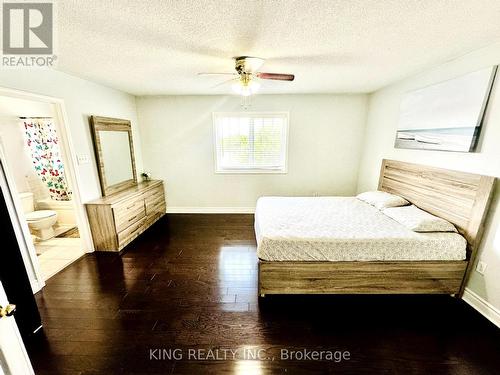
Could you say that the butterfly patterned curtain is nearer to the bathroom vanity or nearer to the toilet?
the toilet

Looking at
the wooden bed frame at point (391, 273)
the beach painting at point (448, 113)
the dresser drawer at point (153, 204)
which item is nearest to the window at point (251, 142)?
the dresser drawer at point (153, 204)

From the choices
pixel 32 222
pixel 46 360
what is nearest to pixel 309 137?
pixel 46 360

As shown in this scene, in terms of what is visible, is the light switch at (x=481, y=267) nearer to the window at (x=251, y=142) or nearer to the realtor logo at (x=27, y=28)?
the window at (x=251, y=142)

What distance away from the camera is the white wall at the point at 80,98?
206 centimetres

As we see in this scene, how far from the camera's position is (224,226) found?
3.76 meters

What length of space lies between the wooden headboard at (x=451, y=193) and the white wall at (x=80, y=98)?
4304mm

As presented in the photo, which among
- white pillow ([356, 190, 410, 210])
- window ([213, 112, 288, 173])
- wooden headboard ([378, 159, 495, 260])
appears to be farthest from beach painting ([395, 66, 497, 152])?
window ([213, 112, 288, 173])

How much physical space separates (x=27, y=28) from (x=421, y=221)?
11.9 ft

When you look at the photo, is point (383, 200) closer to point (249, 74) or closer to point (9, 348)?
point (249, 74)

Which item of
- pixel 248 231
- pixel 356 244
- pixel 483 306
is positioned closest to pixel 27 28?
pixel 356 244

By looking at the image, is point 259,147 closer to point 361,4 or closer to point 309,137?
point 309,137

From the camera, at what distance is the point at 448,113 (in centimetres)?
215

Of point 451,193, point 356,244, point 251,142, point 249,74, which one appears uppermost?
point 249,74

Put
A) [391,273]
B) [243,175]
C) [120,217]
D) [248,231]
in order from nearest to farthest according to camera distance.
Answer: [391,273] → [120,217] → [248,231] → [243,175]
